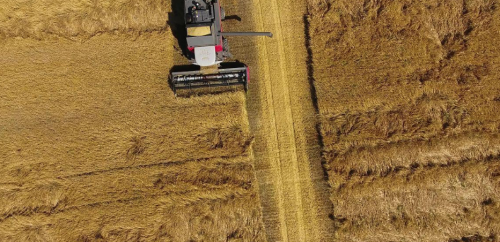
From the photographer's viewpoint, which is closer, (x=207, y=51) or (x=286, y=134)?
(x=207, y=51)

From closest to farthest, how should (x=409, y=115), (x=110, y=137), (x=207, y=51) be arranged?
(x=207, y=51)
(x=409, y=115)
(x=110, y=137)

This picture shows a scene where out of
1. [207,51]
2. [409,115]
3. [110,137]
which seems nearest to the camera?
[207,51]

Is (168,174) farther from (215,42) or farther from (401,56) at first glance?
(401,56)

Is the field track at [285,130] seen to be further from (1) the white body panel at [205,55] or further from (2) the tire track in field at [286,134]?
(1) the white body panel at [205,55]

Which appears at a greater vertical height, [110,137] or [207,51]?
[207,51]

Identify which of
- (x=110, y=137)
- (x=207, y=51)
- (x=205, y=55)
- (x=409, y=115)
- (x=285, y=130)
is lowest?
(x=285, y=130)

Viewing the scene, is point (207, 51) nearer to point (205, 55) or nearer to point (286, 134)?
point (205, 55)

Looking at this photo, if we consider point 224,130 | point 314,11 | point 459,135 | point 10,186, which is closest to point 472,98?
point 459,135

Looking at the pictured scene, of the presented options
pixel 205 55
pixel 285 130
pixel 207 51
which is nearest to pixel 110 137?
pixel 205 55
